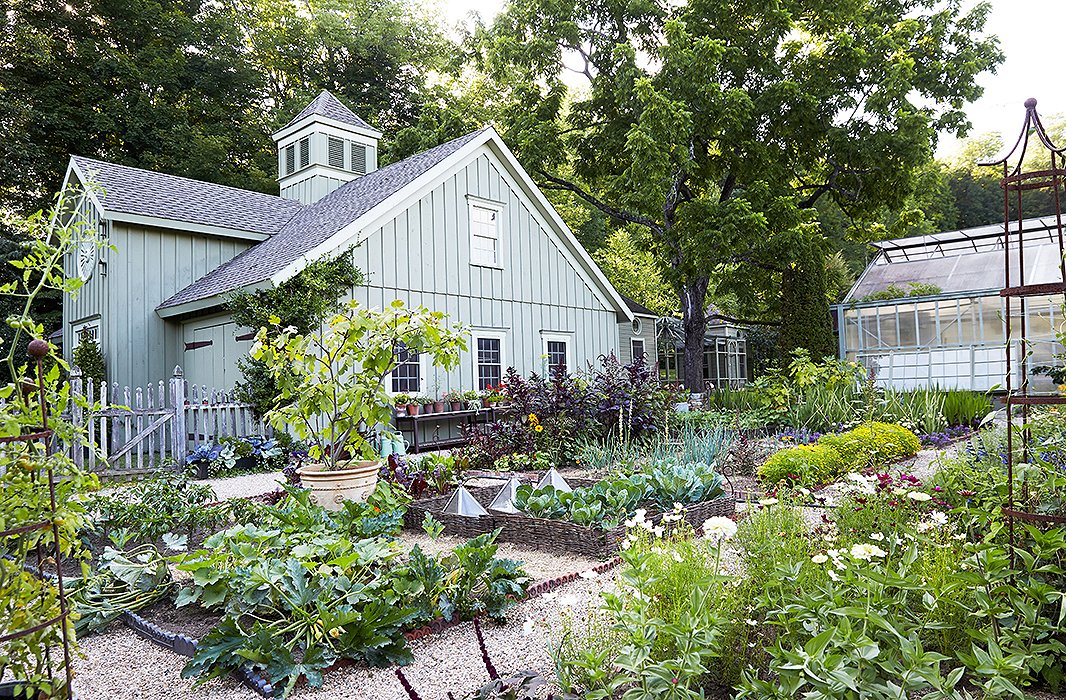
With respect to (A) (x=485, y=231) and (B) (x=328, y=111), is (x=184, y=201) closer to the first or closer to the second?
(B) (x=328, y=111)

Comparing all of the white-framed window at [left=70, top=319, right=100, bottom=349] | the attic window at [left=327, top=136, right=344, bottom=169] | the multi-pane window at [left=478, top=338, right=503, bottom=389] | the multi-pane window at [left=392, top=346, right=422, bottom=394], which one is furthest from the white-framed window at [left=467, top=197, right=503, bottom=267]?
the white-framed window at [left=70, top=319, right=100, bottom=349]

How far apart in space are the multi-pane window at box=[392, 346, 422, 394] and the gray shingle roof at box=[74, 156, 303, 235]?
15.2ft

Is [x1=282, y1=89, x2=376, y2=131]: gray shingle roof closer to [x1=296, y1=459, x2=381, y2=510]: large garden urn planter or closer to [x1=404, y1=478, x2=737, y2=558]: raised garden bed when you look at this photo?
[x1=296, y1=459, x2=381, y2=510]: large garden urn planter

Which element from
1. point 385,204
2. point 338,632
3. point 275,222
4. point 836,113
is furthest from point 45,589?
point 836,113

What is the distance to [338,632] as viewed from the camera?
307 centimetres

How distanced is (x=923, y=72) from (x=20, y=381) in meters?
20.0

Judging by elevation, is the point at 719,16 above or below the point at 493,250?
above

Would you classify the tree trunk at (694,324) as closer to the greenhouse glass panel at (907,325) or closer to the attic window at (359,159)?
the greenhouse glass panel at (907,325)

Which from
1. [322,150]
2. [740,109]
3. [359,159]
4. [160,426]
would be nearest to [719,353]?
[740,109]

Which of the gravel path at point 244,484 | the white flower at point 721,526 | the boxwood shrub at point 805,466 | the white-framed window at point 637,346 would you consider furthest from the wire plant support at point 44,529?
the white-framed window at point 637,346

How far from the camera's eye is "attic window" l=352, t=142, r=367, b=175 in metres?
17.9

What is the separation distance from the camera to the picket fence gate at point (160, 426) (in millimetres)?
9203

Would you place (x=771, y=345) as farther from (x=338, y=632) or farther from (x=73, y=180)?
(x=338, y=632)

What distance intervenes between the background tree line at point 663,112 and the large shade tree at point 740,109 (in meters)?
0.05
